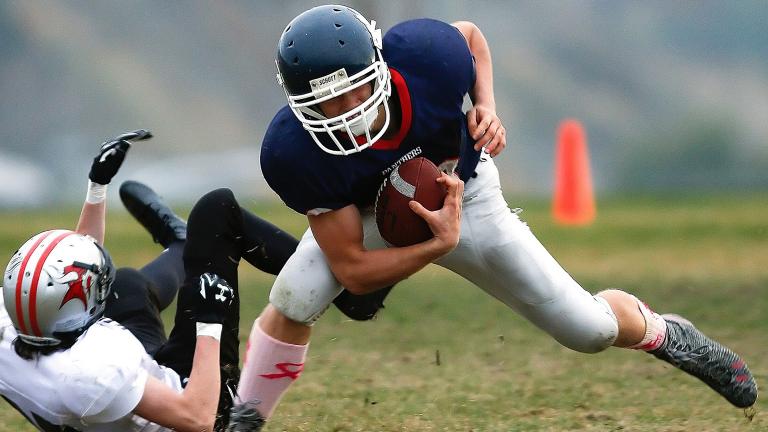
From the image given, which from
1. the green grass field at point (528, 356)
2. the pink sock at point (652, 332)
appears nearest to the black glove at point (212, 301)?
the green grass field at point (528, 356)

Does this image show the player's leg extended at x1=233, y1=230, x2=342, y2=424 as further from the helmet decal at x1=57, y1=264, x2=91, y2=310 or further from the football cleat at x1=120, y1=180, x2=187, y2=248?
the football cleat at x1=120, y1=180, x2=187, y2=248

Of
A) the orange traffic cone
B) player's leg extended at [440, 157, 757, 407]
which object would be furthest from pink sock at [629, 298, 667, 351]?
the orange traffic cone

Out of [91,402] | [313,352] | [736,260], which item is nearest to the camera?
[91,402]

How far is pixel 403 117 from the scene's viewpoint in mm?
3271

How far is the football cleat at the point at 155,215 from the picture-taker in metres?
4.34

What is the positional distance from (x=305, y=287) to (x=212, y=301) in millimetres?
352

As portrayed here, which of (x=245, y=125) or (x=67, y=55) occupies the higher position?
(x=67, y=55)

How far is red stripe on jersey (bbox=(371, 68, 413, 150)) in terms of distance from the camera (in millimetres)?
3266

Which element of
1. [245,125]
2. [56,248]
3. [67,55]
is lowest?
[245,125]

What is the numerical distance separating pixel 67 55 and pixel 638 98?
8227 millimetres

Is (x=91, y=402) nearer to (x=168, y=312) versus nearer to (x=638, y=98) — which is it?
(x=168, y=312)

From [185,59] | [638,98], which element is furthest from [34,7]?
[638,98]

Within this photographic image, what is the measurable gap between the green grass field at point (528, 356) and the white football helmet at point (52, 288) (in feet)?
3.56

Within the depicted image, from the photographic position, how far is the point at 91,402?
9.36 feet
